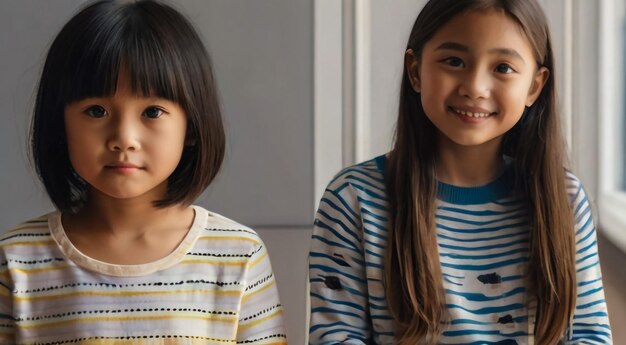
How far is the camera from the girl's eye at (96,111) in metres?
1.24

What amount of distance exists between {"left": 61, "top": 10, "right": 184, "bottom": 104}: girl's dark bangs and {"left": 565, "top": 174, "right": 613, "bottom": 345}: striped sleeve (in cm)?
68

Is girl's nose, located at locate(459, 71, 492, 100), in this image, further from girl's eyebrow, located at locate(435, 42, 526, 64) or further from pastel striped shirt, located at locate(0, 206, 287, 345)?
pastel striped shirt, located at locate(0, 206, 287, 345)

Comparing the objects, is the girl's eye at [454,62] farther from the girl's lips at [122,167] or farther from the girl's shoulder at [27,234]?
the girl's shoulder at [27,234]

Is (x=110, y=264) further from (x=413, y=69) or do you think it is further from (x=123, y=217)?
(x=413, y=69)

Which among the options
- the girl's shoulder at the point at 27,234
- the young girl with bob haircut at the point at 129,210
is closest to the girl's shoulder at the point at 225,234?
the young girl with bob haircut at the point at 129,210

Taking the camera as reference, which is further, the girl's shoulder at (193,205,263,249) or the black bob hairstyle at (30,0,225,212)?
the girl's shoulder at (193,205,263,249)

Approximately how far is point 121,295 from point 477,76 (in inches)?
23.7

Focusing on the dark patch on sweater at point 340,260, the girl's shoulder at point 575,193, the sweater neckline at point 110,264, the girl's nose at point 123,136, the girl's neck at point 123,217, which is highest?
the girl's nose at point 123,136

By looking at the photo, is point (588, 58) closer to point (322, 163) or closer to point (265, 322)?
point (322, 163)

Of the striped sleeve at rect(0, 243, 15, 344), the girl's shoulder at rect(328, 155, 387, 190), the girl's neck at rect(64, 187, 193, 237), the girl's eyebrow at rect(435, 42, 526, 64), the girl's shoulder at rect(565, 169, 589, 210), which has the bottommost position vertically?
the striped sleeve at rect(0, 243, 15, 344)

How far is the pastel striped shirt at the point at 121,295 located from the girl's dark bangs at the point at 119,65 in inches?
8.6

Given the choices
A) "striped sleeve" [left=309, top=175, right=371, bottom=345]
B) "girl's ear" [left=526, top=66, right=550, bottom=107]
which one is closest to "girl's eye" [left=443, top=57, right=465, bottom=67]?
"girl's ear" [left=526, top=66, right=550, bottom=107]

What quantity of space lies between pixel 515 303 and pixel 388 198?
256 millimetres

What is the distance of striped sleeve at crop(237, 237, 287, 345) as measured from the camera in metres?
1.33
